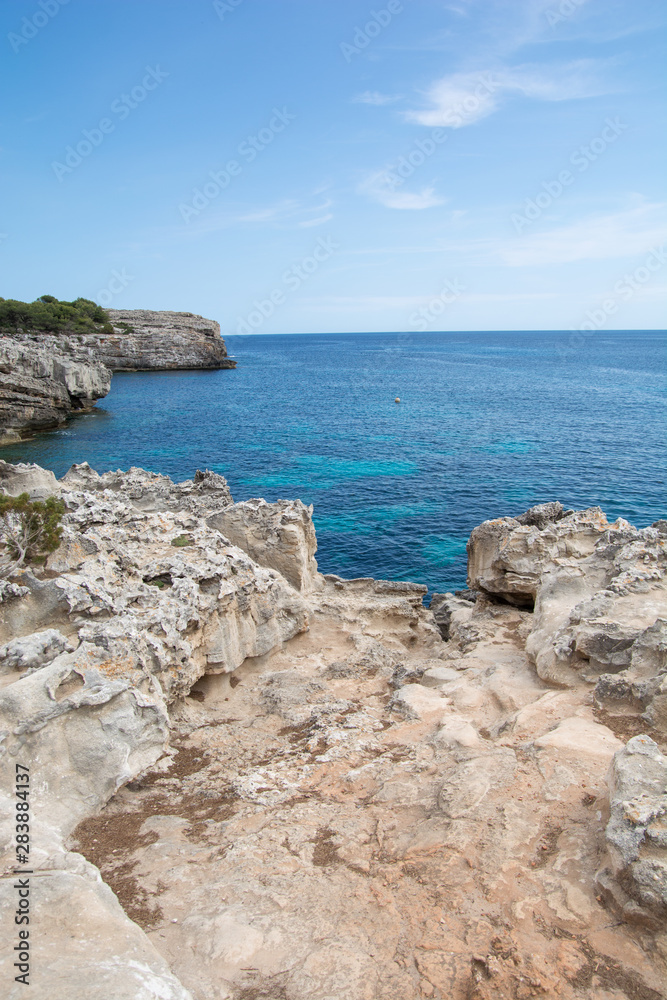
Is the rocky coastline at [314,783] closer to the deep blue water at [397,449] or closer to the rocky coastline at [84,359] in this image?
the deep blue water at [397,449]

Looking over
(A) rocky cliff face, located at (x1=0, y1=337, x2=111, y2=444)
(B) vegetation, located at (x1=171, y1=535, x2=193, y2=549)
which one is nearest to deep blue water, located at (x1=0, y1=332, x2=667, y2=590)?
(A) rocky cliff face, located at (x1=0, y1=337, x2=111, y2=444)

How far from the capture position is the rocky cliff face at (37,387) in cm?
6962

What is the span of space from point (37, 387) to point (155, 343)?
224 feet

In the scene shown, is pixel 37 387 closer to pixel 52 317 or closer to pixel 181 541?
pixel 52 317

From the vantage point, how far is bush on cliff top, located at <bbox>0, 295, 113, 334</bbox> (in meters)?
108

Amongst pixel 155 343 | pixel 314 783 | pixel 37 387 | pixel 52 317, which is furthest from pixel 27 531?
pixel 155 343

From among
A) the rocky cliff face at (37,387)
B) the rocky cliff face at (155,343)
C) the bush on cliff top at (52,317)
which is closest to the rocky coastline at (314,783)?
the rocky cliff face at (37,387)

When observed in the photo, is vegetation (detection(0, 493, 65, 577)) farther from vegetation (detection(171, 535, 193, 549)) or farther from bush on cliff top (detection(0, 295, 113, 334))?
bush on cliff top (detection(0, 295, 113, 334))

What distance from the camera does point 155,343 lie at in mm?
137875

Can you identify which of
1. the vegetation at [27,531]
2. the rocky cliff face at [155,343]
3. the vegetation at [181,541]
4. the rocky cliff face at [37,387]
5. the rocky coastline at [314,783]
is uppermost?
the rocky cliff face at [155,343]

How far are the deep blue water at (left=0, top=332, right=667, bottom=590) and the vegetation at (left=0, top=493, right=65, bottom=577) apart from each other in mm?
21428

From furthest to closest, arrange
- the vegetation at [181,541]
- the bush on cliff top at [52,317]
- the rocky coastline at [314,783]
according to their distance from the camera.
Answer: the bush on cliff top at [52,317] → the vegetation at [181,541] → the rocky coastline at [314,783]

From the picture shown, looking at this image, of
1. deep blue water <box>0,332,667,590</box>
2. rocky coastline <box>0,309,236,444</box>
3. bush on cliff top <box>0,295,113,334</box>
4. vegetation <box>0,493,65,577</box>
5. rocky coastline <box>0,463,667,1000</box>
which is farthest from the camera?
bush on cliff top <box>0,295,113,334</box>

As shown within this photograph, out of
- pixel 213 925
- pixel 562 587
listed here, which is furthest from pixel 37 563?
pixel 562 587
